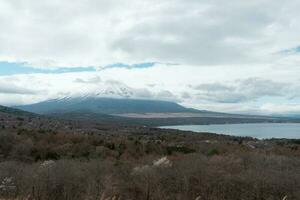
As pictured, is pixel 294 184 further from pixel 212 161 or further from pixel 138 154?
pixel 138 154

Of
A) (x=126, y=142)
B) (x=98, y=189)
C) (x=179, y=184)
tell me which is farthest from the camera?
(x=126, y=142)

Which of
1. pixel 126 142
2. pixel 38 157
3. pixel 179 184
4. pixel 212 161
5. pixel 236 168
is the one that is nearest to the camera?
pixel 179 184

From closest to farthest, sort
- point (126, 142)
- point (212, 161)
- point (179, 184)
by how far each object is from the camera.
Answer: point (179, 184) → point (212, 161) → point (126, 142)

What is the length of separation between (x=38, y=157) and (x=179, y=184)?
78.3 ft

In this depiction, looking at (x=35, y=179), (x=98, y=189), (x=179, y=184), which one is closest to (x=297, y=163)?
(x=179, y=184)

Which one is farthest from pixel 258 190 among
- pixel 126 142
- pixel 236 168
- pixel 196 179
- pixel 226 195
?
pixel 126 142

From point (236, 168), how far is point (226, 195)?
4274 millimetres

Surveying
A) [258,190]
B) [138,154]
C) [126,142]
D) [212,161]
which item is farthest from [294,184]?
[126,142]

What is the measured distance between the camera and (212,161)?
1079 inches

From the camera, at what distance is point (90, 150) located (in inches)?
1785

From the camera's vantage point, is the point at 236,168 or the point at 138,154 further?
the point at 138,154

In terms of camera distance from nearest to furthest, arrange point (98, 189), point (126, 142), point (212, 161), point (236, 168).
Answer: point (98, 189) → point (236, 168) → point (212, 161) → point (126, 142)

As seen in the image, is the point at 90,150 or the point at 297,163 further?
the point at 90,150

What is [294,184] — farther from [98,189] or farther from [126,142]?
[126,142]
